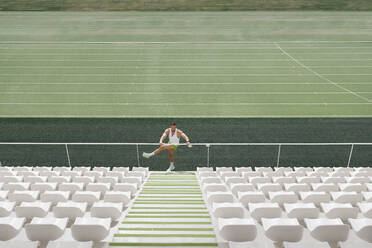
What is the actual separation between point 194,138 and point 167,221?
6796 millimetres

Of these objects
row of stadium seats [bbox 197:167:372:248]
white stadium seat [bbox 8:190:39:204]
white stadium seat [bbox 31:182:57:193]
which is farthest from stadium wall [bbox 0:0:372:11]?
white stadium seat [bbox 8:190:39:204]

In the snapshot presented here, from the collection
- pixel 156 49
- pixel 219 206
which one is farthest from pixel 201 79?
pixel 219 206

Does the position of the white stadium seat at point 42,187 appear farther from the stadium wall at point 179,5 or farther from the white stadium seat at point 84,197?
the stadium wall at point 179,5

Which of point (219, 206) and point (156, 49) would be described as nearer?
point (219, 206)

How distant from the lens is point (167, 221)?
4.35 metres

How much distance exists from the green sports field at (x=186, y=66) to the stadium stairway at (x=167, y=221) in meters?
7.17

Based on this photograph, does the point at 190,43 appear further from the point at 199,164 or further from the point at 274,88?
the point at 199,164

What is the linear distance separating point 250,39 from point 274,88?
10619 millimetres

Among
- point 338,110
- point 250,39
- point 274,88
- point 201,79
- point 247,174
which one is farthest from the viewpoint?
point 250,39

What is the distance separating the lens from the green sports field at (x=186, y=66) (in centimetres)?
1401

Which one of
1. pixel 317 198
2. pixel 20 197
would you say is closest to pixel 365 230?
pixel 317 198

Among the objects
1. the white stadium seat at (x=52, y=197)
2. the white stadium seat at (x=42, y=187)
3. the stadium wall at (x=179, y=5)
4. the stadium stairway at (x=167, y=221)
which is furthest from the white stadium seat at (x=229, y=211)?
the stadium wall at (x=179, y=5)

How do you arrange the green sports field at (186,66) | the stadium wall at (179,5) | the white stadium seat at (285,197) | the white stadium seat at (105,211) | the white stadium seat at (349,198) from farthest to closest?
the stadium wall at (179,5)
the green sports field at (186,66)
the white stadium seat at (349,198)
the white stadium seat at (285,197)
the white stadium seat at (105,211)

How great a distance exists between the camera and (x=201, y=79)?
57.0 ft
